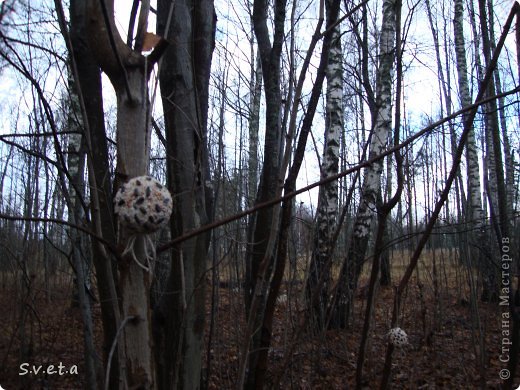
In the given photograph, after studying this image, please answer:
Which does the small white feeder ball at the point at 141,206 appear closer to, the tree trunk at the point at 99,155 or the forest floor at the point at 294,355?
the tree trunk at the point at 99,155

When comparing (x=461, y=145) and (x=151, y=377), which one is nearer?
(x=151, y=377)

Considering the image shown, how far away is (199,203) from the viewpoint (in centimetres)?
165

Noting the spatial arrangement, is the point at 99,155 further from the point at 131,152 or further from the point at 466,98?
the point at 466,98

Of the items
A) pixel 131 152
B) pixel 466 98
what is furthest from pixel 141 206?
pixel 466 98

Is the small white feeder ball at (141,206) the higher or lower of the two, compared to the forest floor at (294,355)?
higher

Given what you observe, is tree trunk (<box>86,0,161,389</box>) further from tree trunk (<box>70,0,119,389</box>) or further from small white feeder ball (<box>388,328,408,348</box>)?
small white feeder ball (<box>388,328,408,348</box>)

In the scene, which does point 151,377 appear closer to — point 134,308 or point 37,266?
point 134,308

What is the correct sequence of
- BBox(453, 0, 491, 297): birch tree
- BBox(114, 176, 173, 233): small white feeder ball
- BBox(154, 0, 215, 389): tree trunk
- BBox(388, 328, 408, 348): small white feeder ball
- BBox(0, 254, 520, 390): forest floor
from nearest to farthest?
BBox(114, 176, 173, 233): small white feeder ball < BBox(154, 0, 215, 389): tree trunk < BBox(388, 328, 408, 348): small white feeder ball < BBox(0, 254, 520, 390): forest floor < BBox(453, 0, 491, 297): birch tree

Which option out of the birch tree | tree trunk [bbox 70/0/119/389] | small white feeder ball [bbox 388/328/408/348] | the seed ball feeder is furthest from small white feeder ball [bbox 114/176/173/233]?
the birch tree

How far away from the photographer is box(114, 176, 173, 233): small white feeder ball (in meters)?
0.74

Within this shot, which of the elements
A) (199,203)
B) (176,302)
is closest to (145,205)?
(199,203)

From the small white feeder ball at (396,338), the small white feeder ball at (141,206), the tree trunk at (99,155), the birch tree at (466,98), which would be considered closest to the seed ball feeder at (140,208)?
the small white feeder ball at (141,206)

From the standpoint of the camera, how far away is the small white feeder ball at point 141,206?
0.74 metres

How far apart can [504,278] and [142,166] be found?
12.4 feet
